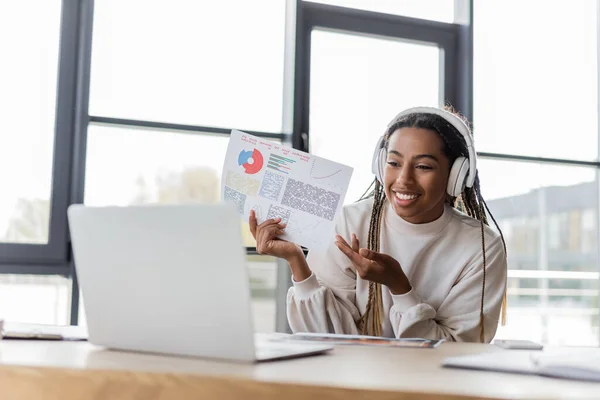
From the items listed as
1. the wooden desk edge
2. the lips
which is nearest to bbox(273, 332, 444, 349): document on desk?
the wooden desk edge

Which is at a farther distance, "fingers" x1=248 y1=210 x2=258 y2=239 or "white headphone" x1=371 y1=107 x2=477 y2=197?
"white headphone" x1=371 y1=107 x2=477 y2=197

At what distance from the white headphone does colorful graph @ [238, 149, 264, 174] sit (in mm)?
450

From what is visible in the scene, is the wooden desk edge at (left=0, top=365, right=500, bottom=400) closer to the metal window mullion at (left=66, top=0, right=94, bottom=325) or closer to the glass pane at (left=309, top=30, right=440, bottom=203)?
the metal window mullion at (left=66, top=0, right=94, bottom=325)

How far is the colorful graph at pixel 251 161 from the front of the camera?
155cm

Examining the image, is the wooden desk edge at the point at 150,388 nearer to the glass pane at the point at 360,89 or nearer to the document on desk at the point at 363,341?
the document on desk at the point at 363,341

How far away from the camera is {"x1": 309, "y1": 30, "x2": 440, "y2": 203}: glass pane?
2.89 meters

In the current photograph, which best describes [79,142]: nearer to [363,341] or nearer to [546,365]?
[363,341]

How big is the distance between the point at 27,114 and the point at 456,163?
5.04ft

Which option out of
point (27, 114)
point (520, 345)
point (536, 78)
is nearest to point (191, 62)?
point (27, 114)

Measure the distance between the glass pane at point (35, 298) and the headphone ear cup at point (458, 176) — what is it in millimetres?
1414

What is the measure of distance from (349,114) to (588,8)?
1384mm

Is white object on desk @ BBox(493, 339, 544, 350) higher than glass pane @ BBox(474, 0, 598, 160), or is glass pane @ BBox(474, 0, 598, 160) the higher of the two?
glass pane @ BBox(474, 0, 598, 160)

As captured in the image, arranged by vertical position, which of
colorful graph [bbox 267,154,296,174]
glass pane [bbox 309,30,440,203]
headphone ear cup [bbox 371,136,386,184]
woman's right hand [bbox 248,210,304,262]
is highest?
glass pane [bbox 309,30,440,203]

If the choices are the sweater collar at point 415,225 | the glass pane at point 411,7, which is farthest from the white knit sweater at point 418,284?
the glass pane at point 411,7
